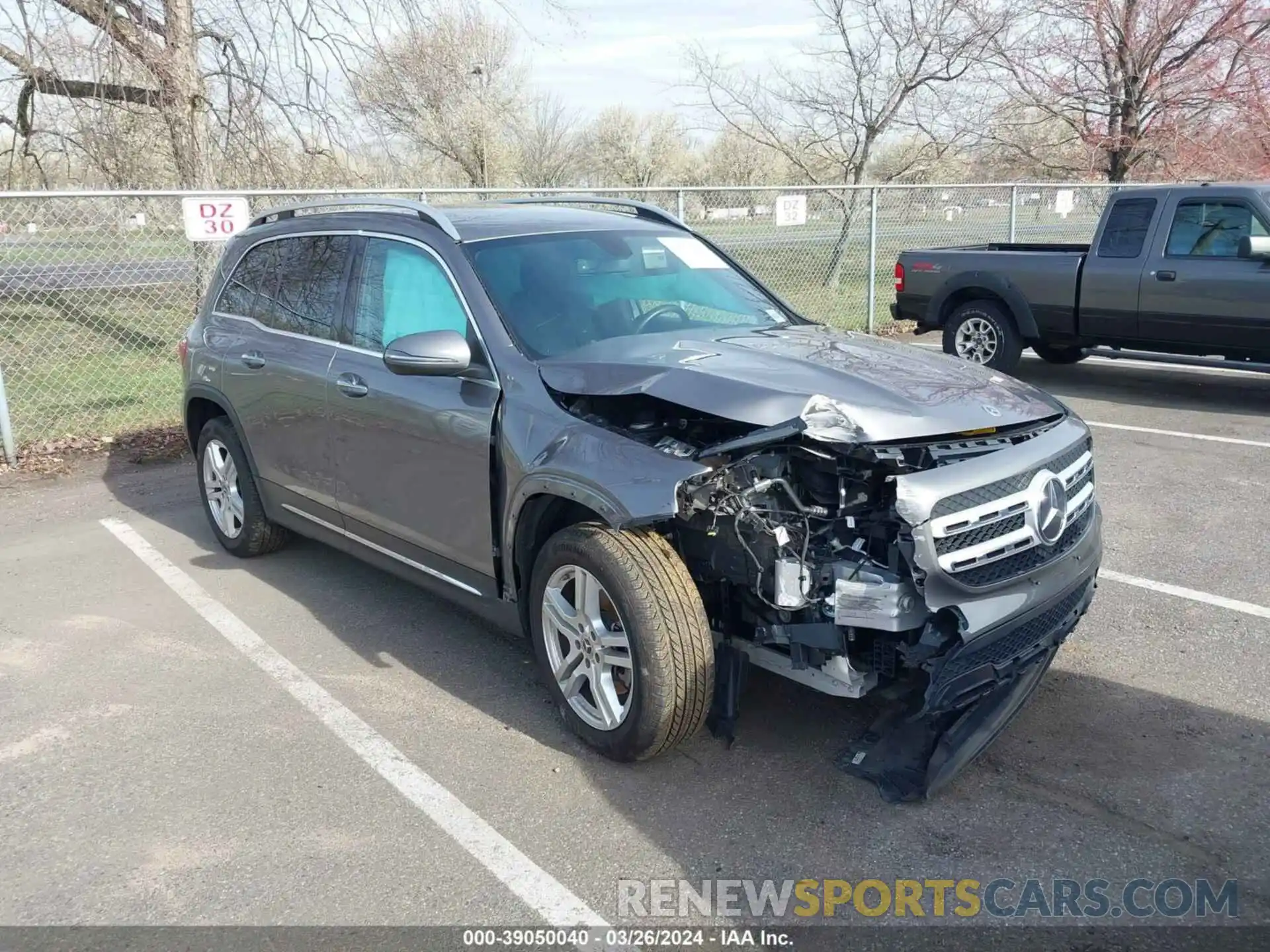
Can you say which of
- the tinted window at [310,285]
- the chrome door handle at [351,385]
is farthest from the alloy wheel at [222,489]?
the chrome door handle at [351,385]

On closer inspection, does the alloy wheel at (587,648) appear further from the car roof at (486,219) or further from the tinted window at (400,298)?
the car roof at (486,219)

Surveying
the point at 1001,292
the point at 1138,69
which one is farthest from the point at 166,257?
the point at 1138,69

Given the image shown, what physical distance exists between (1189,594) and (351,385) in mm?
4042

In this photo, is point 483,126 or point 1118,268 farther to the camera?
point 483,126

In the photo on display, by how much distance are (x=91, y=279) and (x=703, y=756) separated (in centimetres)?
978

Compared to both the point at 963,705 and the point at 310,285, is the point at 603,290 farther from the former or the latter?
the point at 963,705

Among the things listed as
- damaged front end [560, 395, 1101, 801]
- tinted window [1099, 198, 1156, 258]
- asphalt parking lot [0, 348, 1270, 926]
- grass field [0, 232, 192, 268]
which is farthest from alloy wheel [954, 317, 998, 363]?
grass field [0, 232, 192, 268]

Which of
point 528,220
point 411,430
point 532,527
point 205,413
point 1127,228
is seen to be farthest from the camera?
point 1127,228

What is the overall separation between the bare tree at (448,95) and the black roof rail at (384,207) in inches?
321

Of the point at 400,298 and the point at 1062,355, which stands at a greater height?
the point at 400,298

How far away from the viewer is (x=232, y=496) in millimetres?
5852

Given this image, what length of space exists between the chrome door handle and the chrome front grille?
2562 mm

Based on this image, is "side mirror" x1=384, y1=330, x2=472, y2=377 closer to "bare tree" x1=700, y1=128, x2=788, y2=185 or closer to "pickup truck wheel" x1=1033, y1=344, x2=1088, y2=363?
"pickup truck wheel" x1=1033, y1=344, x2=1088, y2=363

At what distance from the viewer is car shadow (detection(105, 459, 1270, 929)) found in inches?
120
